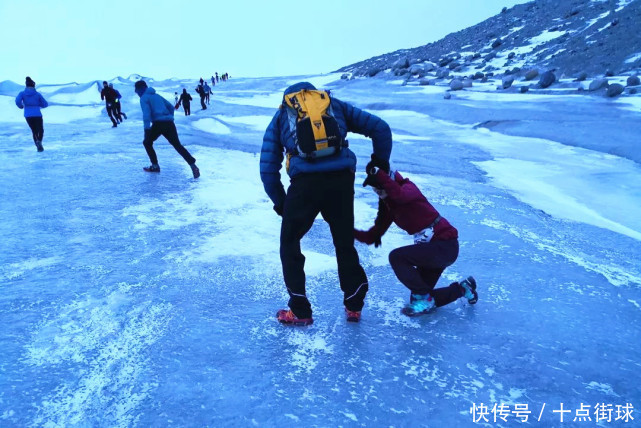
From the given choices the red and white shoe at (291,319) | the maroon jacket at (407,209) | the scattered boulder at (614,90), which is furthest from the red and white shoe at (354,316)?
the scattered boulder at (614,90)

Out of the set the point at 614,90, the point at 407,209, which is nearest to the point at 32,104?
the point at 407,209

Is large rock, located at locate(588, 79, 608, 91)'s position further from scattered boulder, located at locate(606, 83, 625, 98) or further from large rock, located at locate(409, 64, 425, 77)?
large rock, located at locate(409, 64, 425, 77)

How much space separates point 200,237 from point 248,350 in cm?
195

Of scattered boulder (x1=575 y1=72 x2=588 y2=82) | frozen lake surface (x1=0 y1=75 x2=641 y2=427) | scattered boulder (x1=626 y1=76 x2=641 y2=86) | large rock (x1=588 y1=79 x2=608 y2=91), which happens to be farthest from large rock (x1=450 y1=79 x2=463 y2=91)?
frozen lake surface (x1=0 y1=75 x2=641 y2=427)

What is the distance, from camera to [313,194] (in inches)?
95.3

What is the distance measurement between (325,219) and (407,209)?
564mm

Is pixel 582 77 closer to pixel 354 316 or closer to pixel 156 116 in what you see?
pixel 156 116

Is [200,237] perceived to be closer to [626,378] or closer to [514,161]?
[626,378]

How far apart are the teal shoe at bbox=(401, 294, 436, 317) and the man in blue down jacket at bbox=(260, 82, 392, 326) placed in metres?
0.38

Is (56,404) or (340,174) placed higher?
(340,174)

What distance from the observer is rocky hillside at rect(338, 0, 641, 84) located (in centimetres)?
2038

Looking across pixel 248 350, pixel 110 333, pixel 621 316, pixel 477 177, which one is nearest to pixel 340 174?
pixel 248 350

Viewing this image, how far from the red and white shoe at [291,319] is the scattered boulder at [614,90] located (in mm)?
14947

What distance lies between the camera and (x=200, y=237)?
13.5 feet
